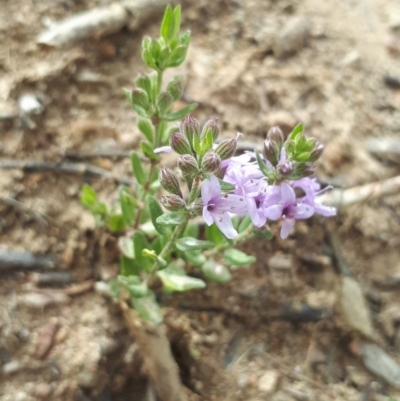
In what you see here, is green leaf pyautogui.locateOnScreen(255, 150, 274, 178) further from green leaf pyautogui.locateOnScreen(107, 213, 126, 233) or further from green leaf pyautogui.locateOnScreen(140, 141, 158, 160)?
green leaf pyautogui.locateOnScreen(107, 213, 126, 233)

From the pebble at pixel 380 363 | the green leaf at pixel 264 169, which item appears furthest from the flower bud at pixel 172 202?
the pebble at pixel 380 363

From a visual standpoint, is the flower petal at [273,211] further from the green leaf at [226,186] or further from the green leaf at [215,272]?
the green leaf at [215,272]

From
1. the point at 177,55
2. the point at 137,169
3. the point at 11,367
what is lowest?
the point at 11,367

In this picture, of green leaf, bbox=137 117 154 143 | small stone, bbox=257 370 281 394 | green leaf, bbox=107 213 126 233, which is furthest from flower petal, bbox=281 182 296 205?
small stone, bbox=257 370 281 394

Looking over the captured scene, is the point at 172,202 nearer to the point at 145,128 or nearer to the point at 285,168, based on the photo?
the point at 285,168

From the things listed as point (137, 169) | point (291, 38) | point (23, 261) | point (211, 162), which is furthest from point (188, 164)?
point (291, 38)

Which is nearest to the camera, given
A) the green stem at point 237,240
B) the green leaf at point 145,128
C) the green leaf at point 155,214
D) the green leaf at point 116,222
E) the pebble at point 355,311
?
the green leaf at point 155,214
